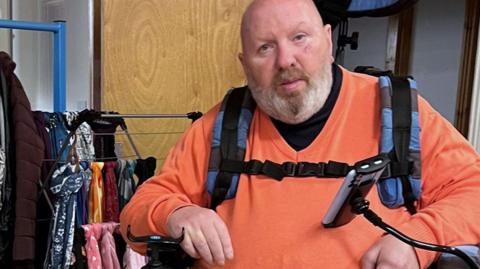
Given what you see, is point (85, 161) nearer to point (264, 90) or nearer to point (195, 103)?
A: point (264, 90)

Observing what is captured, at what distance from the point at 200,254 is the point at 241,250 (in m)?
0.13

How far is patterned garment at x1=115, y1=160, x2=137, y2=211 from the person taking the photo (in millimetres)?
1605

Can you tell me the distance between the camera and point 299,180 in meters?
0.97

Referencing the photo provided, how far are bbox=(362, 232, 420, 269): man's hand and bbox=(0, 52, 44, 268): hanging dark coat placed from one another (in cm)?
98

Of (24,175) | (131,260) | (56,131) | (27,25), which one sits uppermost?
(27,25)

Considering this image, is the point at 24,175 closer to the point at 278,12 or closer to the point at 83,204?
the point at 83,204

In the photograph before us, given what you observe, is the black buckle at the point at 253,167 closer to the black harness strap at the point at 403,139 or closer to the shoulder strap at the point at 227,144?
the shoulder strap at the point at 227,144

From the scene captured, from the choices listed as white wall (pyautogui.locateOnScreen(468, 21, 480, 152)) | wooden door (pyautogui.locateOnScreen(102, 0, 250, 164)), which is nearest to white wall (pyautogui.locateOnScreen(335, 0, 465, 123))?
white wall (pyautogui.locateOnScreen(468, 21, 480, 152))

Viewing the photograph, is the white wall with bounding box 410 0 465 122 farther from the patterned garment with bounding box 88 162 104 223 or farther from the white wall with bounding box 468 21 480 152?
the patterned garment with bounding box 88 162 104 223

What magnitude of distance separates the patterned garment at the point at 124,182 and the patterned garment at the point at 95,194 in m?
0.07

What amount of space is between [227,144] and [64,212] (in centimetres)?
69

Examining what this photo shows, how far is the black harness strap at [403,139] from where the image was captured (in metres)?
0.93

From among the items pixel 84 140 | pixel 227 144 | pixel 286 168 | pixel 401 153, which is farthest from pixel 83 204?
pixel 401 153

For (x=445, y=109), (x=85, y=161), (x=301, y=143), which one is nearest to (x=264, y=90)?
(x=301, y=143)
